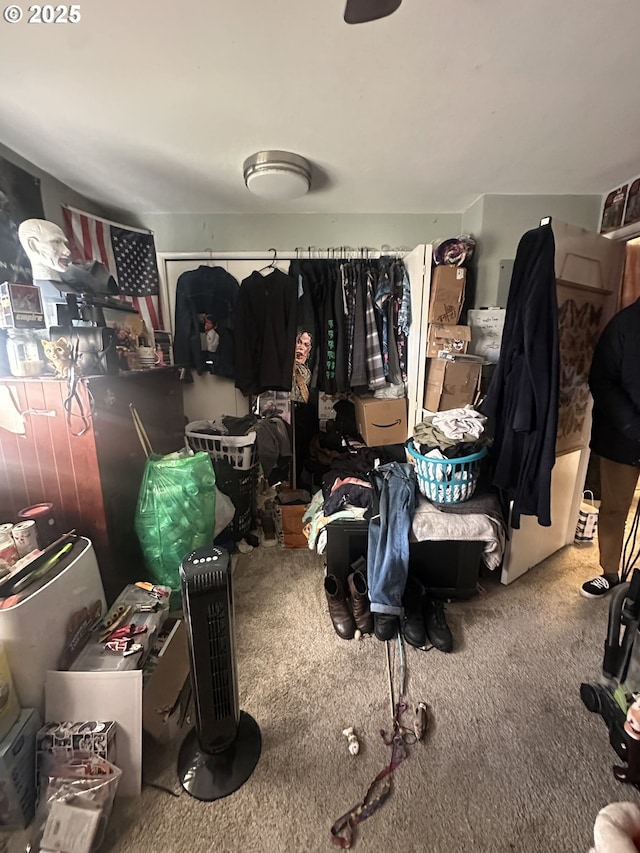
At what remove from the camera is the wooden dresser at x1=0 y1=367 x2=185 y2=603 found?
1.40 meters

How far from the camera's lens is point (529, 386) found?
1492mm

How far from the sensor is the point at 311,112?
137 cm

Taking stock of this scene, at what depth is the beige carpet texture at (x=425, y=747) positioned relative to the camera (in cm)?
97

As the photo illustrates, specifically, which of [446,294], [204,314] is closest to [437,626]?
[446,294]

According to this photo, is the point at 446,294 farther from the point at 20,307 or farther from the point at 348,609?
the point at 20,307

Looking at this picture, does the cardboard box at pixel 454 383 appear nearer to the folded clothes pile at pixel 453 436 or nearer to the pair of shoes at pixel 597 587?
the folded clothes pile at pixel 453 436

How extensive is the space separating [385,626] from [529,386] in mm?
1232

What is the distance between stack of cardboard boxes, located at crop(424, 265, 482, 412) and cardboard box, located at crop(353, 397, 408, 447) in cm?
35

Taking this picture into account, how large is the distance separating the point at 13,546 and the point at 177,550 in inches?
23.6

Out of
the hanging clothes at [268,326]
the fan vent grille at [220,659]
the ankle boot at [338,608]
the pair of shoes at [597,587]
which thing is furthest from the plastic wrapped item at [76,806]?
the pair of shoes at [597,587]

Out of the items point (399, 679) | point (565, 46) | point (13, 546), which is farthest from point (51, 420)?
point (565, 46)

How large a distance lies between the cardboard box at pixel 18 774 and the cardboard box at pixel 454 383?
7.21ft

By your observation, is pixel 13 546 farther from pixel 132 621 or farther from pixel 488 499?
pixel 488 499

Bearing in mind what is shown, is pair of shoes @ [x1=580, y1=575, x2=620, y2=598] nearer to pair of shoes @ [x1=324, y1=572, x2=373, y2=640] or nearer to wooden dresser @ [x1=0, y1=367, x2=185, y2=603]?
pair of shoes @ [x1=324, y1=572, x2=373, y2=640]
